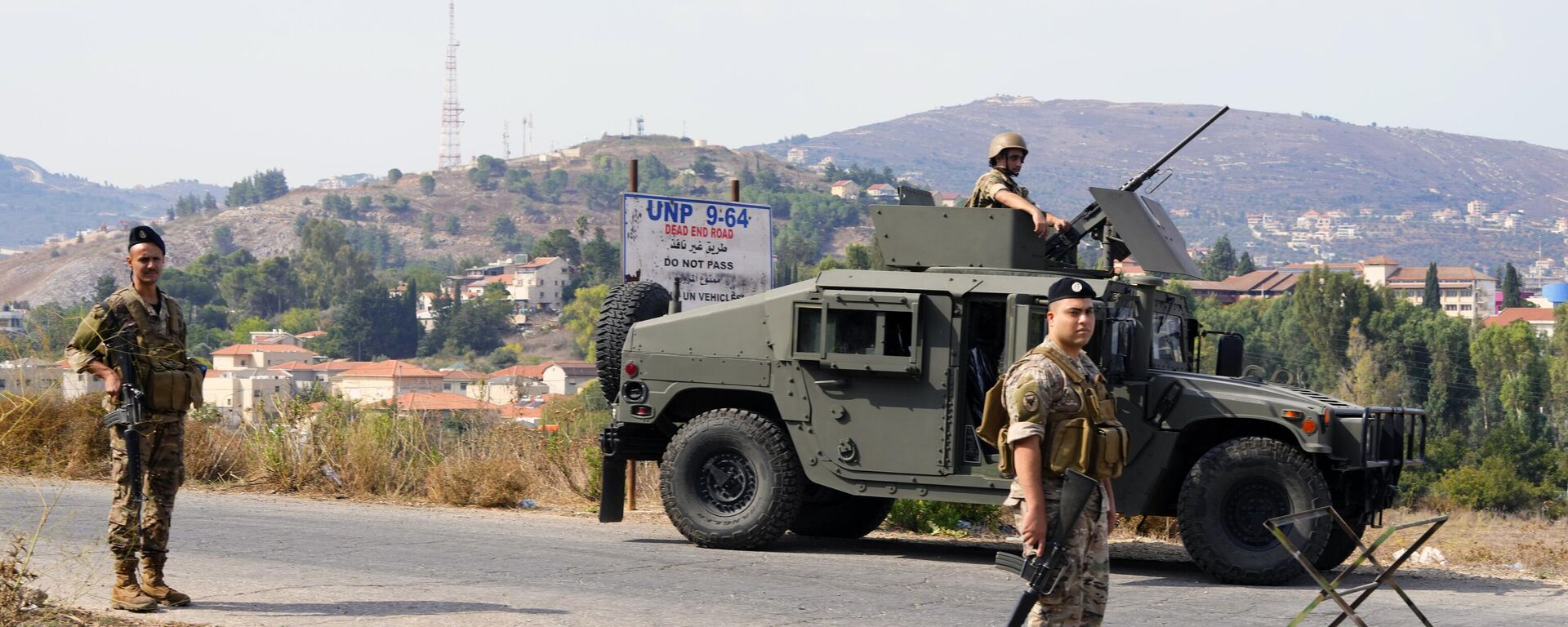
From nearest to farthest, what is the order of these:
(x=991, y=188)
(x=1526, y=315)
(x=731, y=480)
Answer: (x=731, y=480) → (x=991, y=188) → (x=1526, y=315)

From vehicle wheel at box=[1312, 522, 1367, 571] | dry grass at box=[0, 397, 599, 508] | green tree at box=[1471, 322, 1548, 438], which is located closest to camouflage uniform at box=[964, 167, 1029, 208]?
vehicle wheel at box=[1312, 522, 1367, 571]

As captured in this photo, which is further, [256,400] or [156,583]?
[256,400]

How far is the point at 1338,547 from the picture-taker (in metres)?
10.4

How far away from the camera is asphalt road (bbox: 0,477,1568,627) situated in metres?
8.41

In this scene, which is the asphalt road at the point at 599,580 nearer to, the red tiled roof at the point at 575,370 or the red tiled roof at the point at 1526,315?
the red tiled roof at the point at 575,370

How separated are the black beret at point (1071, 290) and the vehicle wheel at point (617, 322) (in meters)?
5.78

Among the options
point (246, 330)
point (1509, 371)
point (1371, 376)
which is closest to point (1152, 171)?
point (1371, 376)

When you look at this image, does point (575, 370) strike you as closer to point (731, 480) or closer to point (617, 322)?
point (617, 322)

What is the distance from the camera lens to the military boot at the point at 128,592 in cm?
791

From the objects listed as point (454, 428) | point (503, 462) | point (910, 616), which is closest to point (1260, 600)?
point (910, 616)

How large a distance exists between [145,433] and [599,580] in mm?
2661

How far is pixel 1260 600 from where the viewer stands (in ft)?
31.0

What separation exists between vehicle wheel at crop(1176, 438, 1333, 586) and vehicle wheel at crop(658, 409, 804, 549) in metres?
2.49

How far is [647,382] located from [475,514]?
264 cm
